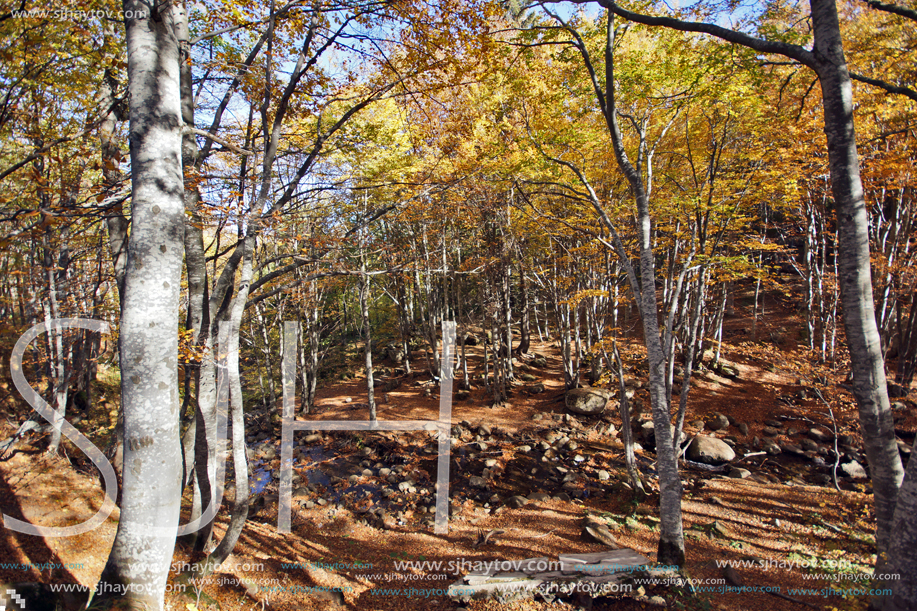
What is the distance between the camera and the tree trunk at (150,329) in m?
2.53

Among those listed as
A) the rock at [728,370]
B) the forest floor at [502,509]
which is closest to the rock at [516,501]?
the forest floor at [502,509]

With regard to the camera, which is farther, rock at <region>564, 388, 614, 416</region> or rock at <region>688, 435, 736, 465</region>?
rock at <region>564, 388, 614, 416</region>

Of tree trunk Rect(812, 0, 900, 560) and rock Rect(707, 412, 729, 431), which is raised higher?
tree trunk Rect(812, 0, 900, 560)

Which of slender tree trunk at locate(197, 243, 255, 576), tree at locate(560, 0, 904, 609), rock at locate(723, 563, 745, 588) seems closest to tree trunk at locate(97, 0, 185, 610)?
slender tree trunk at locate(197, 243, 255, 576)

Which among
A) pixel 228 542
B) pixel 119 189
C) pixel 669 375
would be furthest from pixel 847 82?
pixel 228 542

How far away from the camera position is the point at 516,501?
9.24 m

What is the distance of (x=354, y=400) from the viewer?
1644cm

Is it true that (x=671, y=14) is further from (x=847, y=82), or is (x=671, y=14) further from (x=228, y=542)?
(x=228, y=542)

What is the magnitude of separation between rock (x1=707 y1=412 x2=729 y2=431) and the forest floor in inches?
10.6

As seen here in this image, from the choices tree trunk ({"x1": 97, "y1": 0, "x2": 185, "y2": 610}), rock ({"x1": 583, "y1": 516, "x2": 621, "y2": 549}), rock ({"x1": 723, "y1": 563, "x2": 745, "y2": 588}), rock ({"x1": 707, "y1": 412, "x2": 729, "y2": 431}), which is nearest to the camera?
tree trunk ({"x1": 97, "y1": 0, "x2": 185, "y2": 610})

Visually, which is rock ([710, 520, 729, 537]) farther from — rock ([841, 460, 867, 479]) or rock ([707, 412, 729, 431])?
rock ([707, 412, 729, 431])

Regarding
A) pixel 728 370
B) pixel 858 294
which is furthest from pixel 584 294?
pixel 728 370

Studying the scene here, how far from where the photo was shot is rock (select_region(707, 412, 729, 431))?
12.7m

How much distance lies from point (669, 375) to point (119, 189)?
9.51 metres
